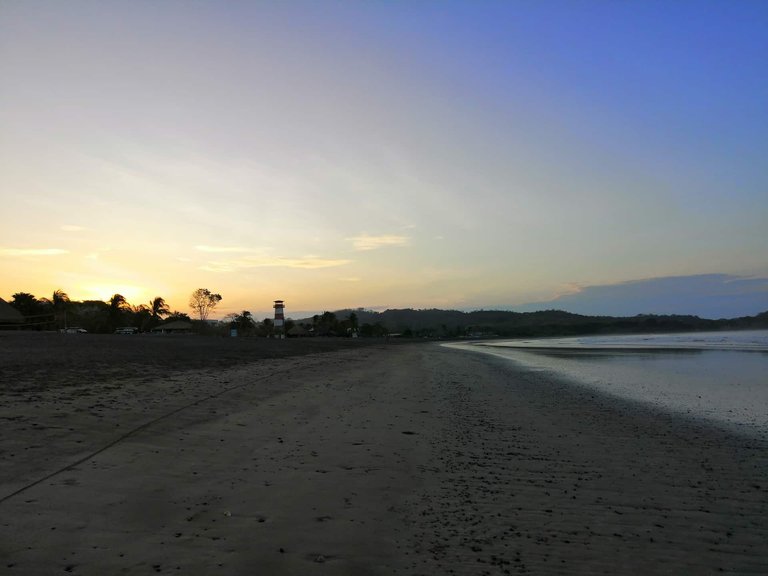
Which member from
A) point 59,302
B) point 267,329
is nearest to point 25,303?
point 59,302

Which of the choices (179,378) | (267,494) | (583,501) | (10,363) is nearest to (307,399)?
(179,378)

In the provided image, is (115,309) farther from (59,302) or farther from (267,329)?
(267,329)

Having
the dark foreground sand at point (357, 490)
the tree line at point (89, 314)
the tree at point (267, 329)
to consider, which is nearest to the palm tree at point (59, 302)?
the tree line at point (89, 314)

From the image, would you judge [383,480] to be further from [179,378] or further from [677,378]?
[677,378]

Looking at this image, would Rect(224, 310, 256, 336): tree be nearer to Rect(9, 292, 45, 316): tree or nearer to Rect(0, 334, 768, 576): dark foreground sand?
Rect(9, 292, 45, 316): tree

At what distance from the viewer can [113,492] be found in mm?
6055

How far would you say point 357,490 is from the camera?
6.64 m

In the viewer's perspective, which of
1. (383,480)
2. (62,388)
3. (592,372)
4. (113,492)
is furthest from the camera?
(592,372)

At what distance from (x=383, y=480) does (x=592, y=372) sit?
24.7 m

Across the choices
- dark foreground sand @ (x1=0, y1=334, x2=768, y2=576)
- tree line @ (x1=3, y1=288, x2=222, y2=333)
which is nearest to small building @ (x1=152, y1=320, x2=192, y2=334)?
tree line @ (x1=3, y1=288, x2=222, y2=333)

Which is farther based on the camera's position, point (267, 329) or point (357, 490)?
point (267, 329)

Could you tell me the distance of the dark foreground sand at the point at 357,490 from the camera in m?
4.71

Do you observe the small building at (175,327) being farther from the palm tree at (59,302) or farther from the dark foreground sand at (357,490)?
the dark foreground sand at (357,490)

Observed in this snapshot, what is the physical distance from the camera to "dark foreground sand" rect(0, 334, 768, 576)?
471 centimetres
